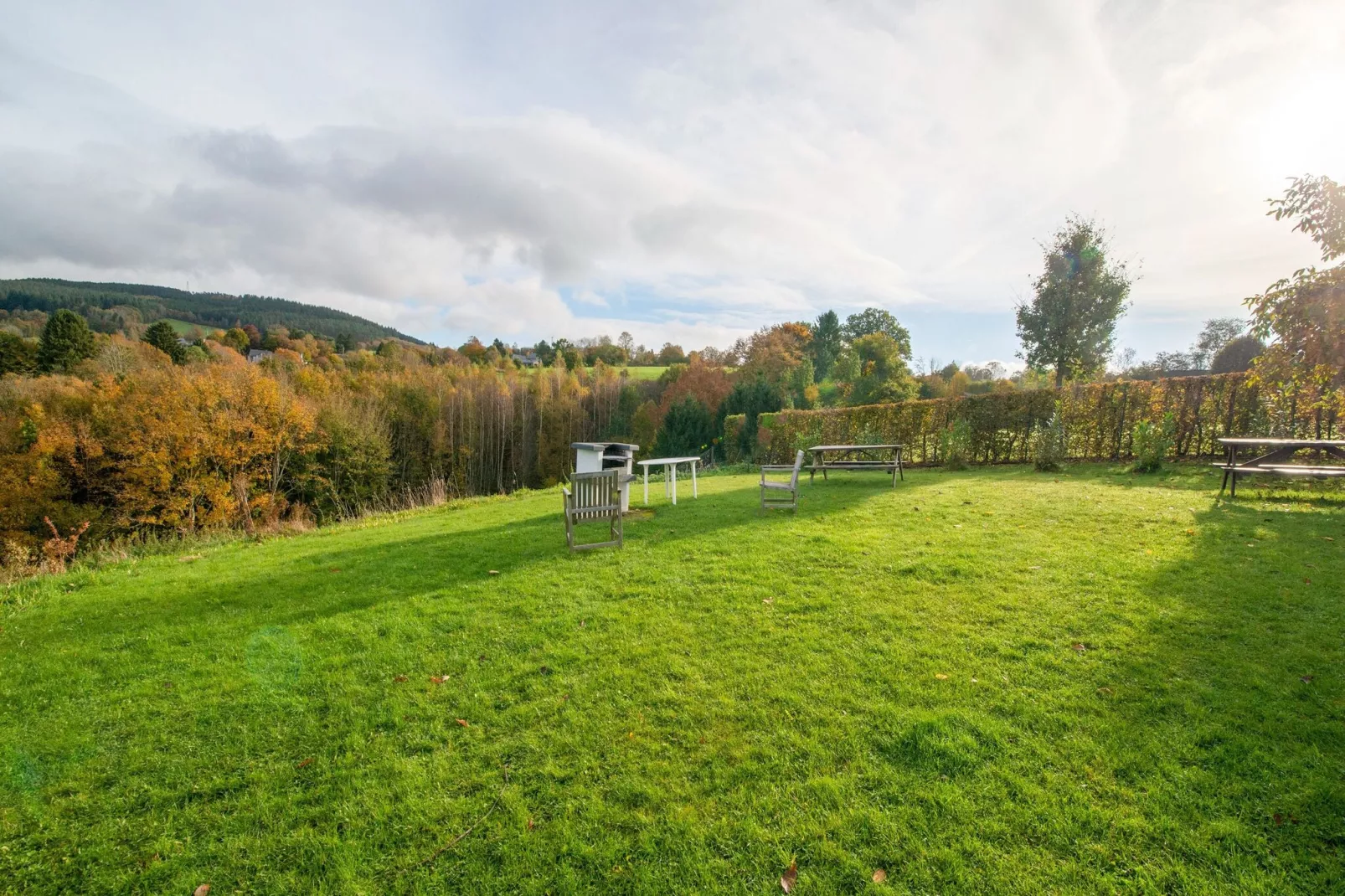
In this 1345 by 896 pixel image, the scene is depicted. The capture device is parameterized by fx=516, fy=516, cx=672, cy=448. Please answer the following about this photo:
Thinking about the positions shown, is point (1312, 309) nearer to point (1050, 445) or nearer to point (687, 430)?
point (1050, 445)

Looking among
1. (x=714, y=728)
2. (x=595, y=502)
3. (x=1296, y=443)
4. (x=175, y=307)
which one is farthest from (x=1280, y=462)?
(x=175, y=307)

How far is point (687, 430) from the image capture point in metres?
30.5

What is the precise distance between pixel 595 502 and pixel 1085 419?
10712 mm

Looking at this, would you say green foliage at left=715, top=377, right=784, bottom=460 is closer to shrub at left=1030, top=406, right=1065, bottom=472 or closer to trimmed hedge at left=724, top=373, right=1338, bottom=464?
trimmed hedge at left=724, top=373, right=1338, bottom=464

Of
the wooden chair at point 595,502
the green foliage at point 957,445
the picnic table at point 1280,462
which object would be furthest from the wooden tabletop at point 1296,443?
the wooden chair at point 595,502

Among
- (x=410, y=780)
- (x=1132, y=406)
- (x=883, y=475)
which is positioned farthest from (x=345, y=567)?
(x=1132, y=406)

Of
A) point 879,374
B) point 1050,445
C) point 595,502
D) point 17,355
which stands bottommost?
point 595,502

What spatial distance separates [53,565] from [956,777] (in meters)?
11.0

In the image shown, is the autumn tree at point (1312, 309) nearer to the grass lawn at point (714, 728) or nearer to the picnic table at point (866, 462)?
the grass lawn at point (714, 728)

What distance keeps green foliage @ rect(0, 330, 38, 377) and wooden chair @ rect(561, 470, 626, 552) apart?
1649 inches

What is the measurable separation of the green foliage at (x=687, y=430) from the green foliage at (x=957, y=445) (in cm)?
1793

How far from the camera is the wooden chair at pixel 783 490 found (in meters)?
7.55

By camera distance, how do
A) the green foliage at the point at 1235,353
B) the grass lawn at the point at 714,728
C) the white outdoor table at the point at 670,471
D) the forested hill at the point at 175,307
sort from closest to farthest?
the grass lawn at the point at 714,728, the white outdoor table at the point at 670,471, the green foliage at the point at 1235,353, the forested hill at the point at 175,307

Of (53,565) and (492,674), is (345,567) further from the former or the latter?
(53,565)
